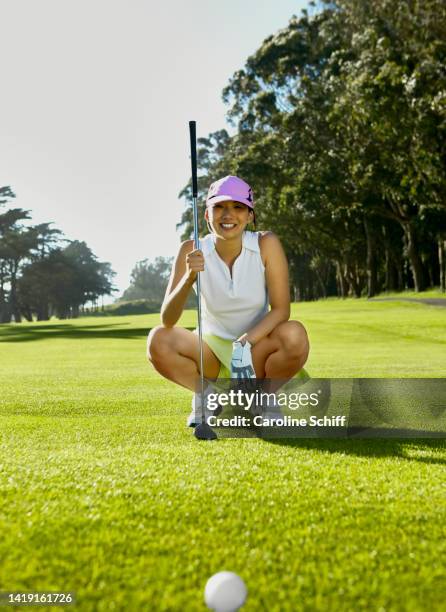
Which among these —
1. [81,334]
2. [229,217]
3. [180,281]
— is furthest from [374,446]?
[81,334]

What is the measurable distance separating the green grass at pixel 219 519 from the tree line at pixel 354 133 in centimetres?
2147

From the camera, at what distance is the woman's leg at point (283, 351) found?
4.59 meters

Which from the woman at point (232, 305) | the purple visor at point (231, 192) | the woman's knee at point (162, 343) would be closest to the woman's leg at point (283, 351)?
the woman at point (232, 305)

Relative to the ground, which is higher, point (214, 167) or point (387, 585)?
point (214, 167)

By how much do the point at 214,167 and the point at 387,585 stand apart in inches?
2307

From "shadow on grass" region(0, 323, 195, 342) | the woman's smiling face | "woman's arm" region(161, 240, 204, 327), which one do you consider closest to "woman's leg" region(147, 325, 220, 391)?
"woman's arm" region(161, 240, 204, 327)

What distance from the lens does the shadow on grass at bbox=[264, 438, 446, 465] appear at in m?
3.64

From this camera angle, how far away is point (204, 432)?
4.21 m

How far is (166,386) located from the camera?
27.7ft

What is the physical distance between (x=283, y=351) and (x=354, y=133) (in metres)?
29.5

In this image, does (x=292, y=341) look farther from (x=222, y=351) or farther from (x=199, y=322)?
(x=199, y=322)

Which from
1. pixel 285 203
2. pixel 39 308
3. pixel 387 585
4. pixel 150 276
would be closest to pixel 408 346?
pixel 387 585

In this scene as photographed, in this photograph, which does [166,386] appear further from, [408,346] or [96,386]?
[408,346]

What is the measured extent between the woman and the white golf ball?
9.20 ft
